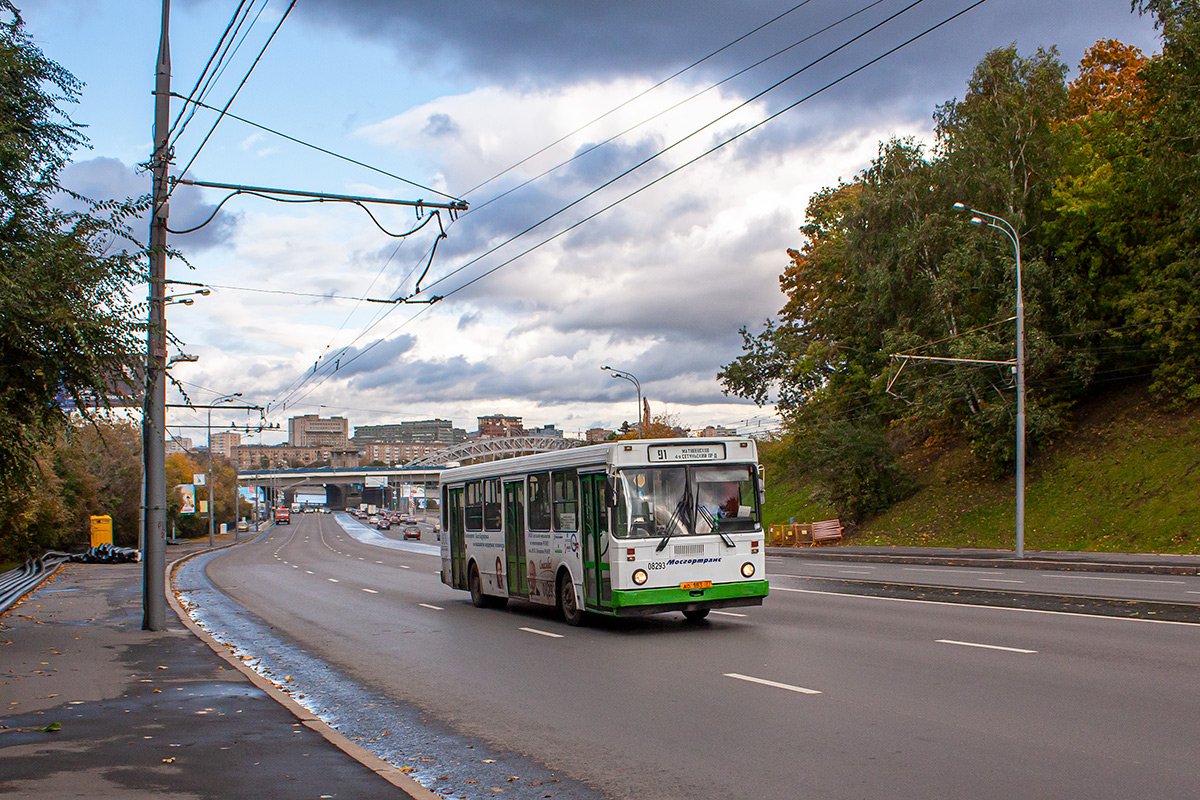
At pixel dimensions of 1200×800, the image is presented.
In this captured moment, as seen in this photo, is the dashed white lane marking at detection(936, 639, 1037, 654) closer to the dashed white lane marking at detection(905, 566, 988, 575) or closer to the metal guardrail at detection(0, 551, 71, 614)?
the dashed white lane marking at detection(905, 566, 988, 575)

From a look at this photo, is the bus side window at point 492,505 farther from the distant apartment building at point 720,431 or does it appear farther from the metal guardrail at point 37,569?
the distant apartment building at point 720,431

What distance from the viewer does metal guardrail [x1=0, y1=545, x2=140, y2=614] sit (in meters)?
23.0

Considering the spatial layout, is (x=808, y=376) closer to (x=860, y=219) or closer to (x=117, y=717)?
(x=860, y=219)

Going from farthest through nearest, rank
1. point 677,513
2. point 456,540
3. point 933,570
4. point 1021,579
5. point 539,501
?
1. point 933,570
2. point 1021,579
3. point 456,540
4. point 539,501
5. point 677,513

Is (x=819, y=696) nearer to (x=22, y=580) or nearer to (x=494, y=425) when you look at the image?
(x=22, y=580)

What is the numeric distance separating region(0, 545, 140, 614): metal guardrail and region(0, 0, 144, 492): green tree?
7.50 m

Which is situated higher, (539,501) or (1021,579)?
(539,501)

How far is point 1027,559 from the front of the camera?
2922 cm

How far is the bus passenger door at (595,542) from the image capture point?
15156 millimetres

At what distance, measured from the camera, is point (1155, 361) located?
39781 mm

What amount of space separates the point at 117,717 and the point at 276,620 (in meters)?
10.8

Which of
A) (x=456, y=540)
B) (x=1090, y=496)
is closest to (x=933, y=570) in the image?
(x=1090, y=496)

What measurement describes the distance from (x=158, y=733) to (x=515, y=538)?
34.7 feet

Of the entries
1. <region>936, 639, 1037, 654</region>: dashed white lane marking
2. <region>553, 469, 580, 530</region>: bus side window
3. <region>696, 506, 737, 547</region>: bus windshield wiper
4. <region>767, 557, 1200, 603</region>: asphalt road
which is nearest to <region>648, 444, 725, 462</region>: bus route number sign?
<region>696, 506, 737, 547</region>: bus windshield wiper
